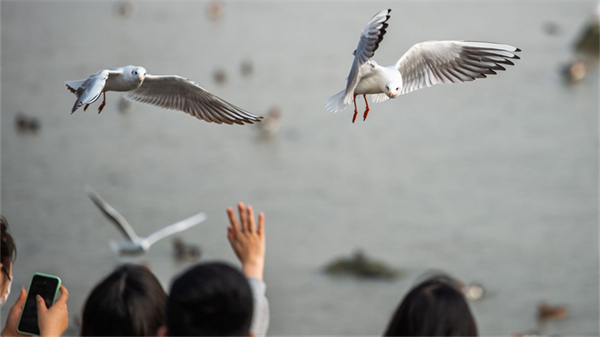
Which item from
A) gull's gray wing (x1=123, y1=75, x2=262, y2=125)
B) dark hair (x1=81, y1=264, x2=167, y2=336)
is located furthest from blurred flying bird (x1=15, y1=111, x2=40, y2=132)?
dark hair (x1=81, y1=264, x2=167, y2=336)

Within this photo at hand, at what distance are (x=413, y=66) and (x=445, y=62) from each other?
0.14 metres

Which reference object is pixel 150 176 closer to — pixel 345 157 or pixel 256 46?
pixel 345 157

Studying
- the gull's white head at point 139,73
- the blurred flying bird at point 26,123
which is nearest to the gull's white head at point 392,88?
the gull's white head at point 139,73

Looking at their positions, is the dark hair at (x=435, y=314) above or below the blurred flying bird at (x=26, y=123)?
below

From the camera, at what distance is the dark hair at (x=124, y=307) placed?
1.76 m

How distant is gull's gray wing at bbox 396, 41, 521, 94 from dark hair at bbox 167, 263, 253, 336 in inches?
→ 62.6

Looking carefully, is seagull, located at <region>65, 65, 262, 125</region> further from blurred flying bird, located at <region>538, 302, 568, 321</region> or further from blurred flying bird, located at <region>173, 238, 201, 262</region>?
blurred flying bird, located at <region>538, 302, 568, 321</region>

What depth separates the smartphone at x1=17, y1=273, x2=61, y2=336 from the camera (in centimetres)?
196

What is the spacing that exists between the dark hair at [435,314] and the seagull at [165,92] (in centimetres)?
95

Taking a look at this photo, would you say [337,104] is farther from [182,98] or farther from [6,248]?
[6,248]

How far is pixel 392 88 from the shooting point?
8.45 feet

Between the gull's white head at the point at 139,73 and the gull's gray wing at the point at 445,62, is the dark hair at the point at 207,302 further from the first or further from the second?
the gull's gray wing at the point at 445,62

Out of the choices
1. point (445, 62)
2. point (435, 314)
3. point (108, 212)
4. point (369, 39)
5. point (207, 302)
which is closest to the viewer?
point (207, 302)

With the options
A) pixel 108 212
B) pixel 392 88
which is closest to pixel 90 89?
pixel 392 88
